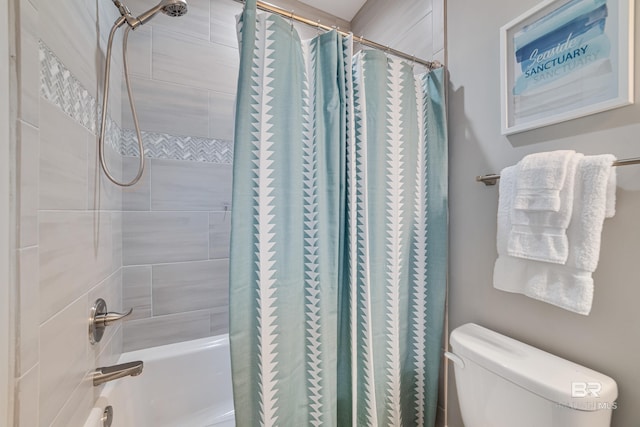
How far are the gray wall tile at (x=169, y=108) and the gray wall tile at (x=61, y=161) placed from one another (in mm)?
553

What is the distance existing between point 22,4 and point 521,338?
5.44 feet

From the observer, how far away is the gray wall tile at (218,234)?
150 cm

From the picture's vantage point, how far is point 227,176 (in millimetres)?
1546

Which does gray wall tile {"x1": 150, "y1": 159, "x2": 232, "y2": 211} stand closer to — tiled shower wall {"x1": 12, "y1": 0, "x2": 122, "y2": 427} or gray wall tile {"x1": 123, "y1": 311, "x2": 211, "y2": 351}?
tiled shower wall {"x1": 12, "y1": 0, "x2": 122, "y2": 427}

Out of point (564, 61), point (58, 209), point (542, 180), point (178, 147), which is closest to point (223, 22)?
point (178, 147)

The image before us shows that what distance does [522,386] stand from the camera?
77 cm

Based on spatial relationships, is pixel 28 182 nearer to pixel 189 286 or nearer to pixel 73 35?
pixel 73 35

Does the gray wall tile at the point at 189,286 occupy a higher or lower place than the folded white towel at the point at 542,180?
lower

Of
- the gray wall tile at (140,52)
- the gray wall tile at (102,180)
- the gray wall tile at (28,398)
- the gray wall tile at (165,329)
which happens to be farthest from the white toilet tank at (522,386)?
the gray wall tile at (140,52)

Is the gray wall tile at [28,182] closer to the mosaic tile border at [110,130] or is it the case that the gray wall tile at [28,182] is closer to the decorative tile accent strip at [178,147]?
the mosaic tile border at [110,130]

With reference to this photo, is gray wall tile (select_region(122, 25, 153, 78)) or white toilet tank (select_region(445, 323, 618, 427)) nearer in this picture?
white toilet tank (select_region(445, 323, 618, 427))

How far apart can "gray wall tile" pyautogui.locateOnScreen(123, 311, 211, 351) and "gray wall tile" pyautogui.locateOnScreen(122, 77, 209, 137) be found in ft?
3.34

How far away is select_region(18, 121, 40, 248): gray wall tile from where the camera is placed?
1.63 ft

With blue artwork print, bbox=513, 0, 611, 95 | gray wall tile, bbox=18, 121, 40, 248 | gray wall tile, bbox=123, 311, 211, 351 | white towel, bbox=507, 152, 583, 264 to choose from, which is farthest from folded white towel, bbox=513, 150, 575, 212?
gray wall tile, bbox=123, 311, 211, 351
